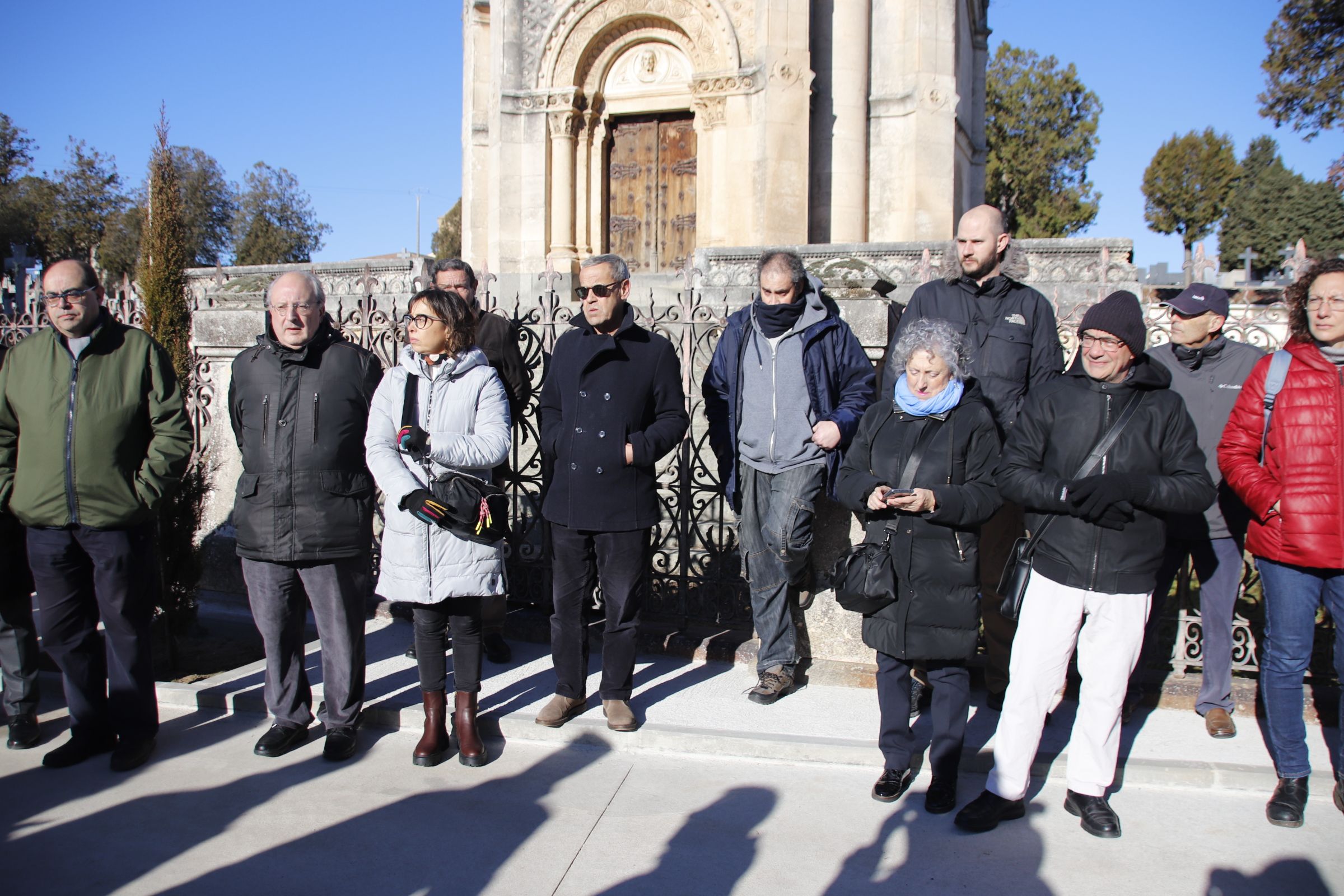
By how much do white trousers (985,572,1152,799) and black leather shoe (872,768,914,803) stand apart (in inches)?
14.4

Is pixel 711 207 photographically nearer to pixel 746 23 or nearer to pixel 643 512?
pixel 746 23

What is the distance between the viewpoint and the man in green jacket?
415cm

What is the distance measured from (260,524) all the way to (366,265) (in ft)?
32.7

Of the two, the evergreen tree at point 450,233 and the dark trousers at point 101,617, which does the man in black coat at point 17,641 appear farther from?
the evergreen tree at point 450,233

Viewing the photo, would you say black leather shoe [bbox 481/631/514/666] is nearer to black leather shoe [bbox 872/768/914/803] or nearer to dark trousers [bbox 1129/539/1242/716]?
black leather shoe [bbox 872/768/914/803]

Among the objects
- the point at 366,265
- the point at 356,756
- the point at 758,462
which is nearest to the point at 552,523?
the point at 758,462

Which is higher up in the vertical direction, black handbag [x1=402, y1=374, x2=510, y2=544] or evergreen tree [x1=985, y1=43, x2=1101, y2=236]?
evergreen tree [x1=985, y1=43, x2=1101, y2=236]

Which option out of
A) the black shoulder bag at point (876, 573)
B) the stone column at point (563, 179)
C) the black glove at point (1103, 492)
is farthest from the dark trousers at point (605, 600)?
the stone column at point (563, 179)

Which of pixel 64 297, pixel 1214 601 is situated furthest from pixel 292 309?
pixel 1214 601

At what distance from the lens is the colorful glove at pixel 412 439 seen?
4.08 meters

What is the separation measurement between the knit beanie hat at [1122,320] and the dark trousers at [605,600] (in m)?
2.17

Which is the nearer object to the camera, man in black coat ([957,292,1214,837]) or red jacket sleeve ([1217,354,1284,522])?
man in black coat ([957,292,1214,837])

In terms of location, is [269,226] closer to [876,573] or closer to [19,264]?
[19,264]

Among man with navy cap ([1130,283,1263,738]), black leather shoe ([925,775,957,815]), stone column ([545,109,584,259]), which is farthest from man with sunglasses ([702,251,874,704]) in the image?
stone column ([545,109,584,259])
